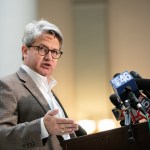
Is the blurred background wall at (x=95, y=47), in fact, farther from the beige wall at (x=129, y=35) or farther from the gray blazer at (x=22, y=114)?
the gray blazer at (x=22, y=114)

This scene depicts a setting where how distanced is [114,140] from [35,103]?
475mm

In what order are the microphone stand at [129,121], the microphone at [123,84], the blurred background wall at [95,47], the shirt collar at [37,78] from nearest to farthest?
the microphone stand at [129,121], the microphone at [123,84], the shirt collar at [37,78], the blurred background wall at [95,47]

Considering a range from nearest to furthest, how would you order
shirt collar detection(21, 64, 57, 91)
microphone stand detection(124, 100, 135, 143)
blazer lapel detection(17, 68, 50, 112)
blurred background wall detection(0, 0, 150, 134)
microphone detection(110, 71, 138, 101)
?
microphone stand detection(124, 100, 135, 143), microphone detection(110, 71, 138, 101), blazer lapel detection(17, 68, 50, 112), shirt collar detection(21, 64, 57, 91), blurred background wall detection(0, 0, 150, 134)

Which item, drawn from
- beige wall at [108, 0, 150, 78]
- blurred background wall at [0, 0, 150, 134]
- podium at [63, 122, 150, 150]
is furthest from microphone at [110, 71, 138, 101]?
beige wall at [108, 0, 150, 78]

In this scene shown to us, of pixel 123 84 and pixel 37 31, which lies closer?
pixel 123 84

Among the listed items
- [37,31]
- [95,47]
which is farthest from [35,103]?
[95,47]

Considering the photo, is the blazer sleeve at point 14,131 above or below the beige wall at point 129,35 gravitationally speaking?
below

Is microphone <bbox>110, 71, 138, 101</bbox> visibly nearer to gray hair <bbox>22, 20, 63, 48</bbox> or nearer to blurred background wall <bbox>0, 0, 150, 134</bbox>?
gray hair <bbox>22, 20, 63, 48</bbox>

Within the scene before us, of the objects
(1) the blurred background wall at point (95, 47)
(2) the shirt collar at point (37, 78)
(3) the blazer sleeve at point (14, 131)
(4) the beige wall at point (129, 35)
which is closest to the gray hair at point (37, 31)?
(2) the shirt collar at point (37, 78)

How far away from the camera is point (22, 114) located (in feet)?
5.07

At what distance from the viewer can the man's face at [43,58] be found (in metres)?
1.72

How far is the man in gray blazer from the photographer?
136 cm

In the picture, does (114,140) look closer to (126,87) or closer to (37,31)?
(126,87)

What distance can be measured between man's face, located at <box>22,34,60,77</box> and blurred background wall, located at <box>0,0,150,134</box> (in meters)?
2.36
